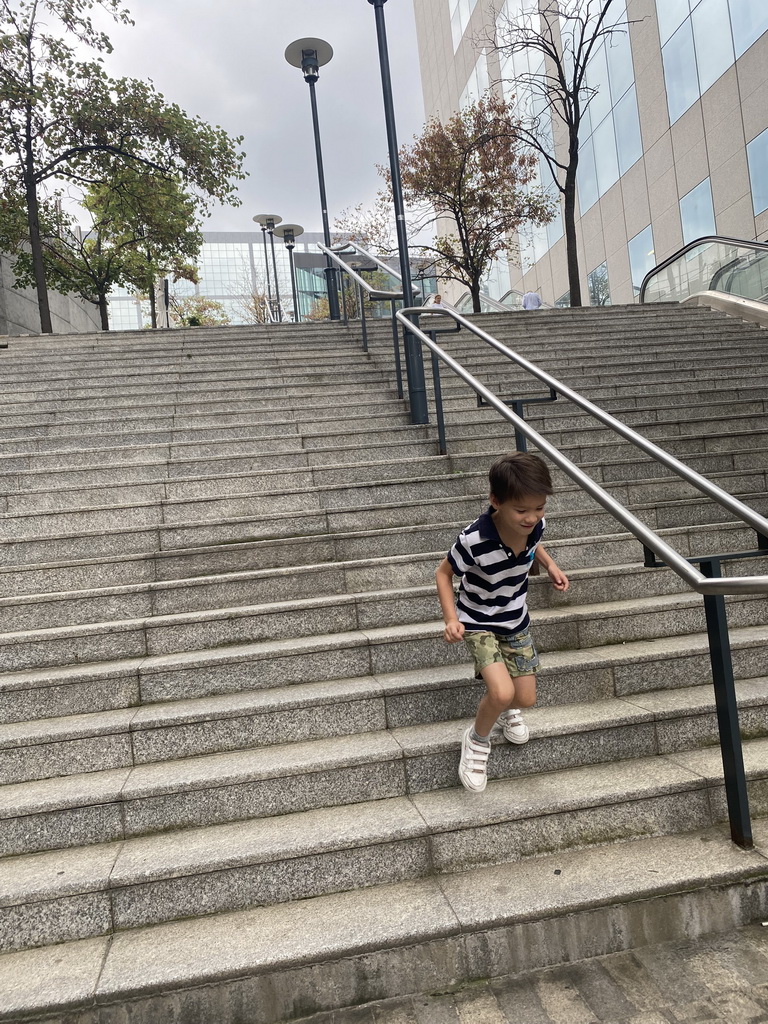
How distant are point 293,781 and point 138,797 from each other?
534 mm

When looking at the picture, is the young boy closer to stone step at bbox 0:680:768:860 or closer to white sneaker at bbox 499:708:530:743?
white sneaker at bbox 499:708:530:743

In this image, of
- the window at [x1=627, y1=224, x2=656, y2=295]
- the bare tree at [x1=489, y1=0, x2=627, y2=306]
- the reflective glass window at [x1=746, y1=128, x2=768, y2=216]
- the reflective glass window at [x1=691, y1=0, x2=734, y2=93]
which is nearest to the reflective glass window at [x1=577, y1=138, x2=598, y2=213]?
the bare tree at [x1=489, y1=0, x2=627, y2=306]

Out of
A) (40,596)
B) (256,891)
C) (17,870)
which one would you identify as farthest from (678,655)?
(40,596)

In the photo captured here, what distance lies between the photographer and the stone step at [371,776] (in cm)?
251

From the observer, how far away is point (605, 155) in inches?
784

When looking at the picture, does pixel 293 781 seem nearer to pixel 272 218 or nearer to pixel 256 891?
pixel 256 891

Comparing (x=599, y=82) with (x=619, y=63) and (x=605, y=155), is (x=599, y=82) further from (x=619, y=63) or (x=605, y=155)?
(x=605, y=155)

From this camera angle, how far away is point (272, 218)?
22.6 m

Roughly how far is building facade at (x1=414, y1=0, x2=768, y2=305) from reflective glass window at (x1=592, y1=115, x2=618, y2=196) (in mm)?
48

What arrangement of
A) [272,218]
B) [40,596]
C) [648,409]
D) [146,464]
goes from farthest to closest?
[272,218] → [648,409] → [146,464] → [40,596]

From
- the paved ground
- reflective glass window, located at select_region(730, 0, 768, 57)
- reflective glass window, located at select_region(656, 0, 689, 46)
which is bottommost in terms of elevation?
the paved ground

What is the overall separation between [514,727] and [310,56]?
12801 millimetres

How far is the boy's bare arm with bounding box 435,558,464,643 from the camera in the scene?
2.46 meters

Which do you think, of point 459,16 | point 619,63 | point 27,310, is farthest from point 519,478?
point 459,16
